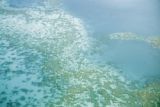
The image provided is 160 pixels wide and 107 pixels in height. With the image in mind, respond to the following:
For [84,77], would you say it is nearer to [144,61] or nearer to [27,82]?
[27,82]

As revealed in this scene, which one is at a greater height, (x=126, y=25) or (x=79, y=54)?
(x=126, y=25)

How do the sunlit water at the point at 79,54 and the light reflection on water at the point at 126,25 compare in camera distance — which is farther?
the light reflection on water at the point at 126,25

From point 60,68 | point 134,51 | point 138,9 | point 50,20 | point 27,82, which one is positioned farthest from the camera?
point 138,9

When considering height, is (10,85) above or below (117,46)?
below

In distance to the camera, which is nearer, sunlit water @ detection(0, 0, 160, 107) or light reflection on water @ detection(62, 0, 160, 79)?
sunlit water @ detection(0, 0, 160, 107)

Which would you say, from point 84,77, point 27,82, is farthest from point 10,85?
point 84,77

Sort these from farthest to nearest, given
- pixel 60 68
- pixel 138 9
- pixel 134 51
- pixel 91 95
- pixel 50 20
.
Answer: pixel 138 9, pixel 50 20, pixel 134 51, pixel 60 68, pixel 91 95

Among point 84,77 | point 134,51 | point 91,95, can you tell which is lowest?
point 91,95

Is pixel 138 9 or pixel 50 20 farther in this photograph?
pixel 138 9
